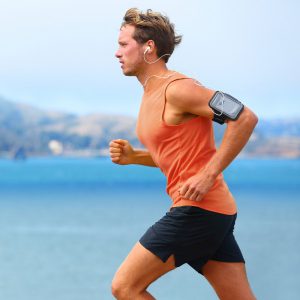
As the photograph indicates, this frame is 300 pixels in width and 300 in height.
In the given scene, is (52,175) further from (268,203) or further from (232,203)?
(232,203)

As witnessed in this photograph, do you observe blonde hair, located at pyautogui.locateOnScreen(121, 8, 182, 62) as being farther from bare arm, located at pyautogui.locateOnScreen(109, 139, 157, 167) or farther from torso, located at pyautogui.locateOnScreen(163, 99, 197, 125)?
bare arm, located at pyautogui.locateOnScreen(109, 139, 157, 167)

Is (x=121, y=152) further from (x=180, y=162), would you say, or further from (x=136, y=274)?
(x=136, y=274)

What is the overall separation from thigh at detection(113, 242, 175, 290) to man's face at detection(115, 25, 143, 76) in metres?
0.65

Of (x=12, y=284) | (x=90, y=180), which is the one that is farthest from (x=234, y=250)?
(x=90, y=180)

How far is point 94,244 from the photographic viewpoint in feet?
48.8

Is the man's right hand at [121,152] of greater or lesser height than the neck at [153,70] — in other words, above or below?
below

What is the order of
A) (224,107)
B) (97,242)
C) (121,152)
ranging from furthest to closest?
(97,242) → (121,152) → (224,107)

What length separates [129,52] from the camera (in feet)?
13.4

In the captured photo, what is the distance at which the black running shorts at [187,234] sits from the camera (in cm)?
396

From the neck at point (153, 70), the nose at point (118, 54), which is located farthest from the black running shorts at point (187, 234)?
the nose at point (118, 54)

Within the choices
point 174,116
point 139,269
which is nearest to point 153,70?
point 174,116

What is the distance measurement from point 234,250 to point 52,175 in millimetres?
46596

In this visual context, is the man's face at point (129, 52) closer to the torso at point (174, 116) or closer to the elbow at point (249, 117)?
the torso at point (174, 116)

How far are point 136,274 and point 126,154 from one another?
0.58 m
